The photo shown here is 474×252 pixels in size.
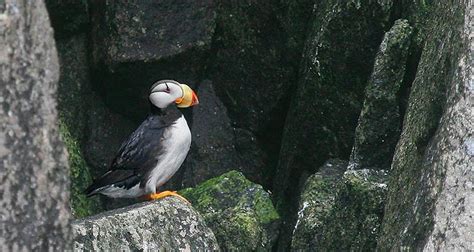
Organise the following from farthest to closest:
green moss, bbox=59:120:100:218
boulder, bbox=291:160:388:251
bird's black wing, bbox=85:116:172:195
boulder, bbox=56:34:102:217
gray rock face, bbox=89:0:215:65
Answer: boulder, bbox=56:34:102:217 < gray rock face, bbox=89:0:215:65 < green moss, bbox=59:120:100:218 < bird's black wing, bbox=85:116:172:195 < boulder, bbox=291:160:388:251

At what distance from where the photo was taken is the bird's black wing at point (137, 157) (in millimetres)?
6914

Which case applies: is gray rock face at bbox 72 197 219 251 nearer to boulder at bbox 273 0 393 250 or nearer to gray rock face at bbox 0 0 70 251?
boulder at bbox 273 0 393 250

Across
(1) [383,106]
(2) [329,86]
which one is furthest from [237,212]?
(2) [329,86]

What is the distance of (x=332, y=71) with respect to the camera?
7.22 meters

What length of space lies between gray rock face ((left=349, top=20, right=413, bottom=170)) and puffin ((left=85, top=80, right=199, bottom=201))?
1.08m

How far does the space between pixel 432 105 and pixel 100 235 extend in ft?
5.16

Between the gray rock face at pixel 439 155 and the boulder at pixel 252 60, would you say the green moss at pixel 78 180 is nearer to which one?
the boulder at pixel 252 60

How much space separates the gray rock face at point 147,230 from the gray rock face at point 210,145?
2.41 meters

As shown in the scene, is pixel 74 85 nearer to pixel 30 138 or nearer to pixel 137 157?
pixel 137 157

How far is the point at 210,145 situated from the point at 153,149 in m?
1.46

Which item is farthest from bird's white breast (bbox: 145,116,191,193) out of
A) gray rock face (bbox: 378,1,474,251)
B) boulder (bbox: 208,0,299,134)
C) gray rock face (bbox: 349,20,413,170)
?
gray rock face (bbox: 378,1,474,251)

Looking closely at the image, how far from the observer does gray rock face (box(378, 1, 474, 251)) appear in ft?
13.0

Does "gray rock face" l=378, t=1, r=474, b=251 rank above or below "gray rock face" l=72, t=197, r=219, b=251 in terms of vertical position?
above

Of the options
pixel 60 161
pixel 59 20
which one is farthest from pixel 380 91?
pixel 60 161
